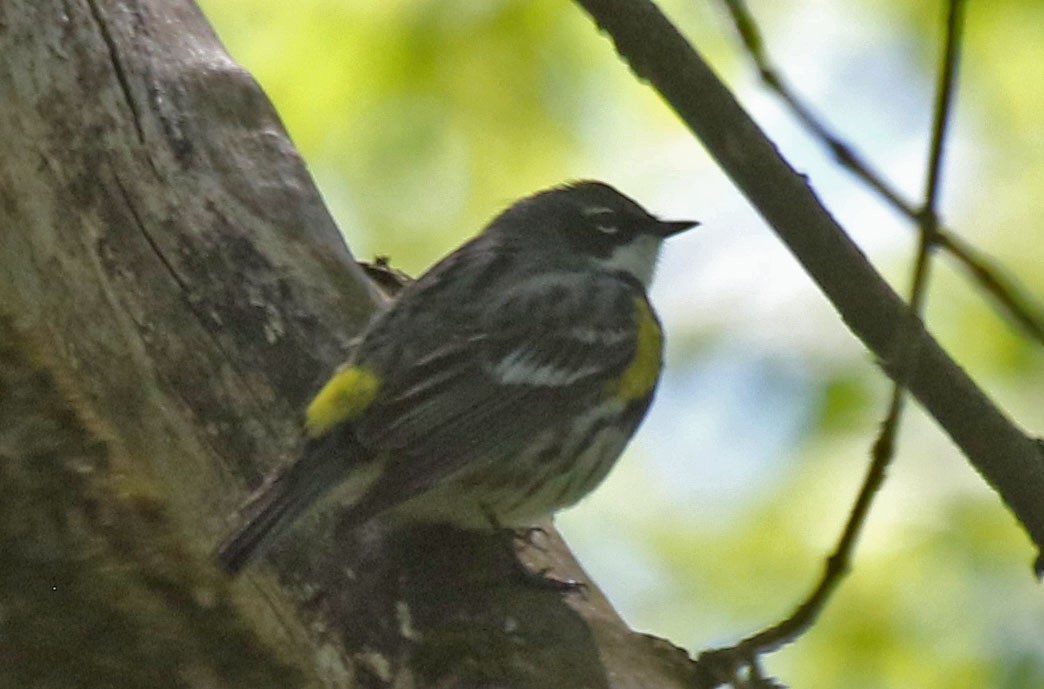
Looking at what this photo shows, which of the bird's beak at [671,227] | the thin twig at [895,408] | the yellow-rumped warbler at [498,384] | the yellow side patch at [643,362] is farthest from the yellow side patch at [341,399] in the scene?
the bird's beak at [671,227]

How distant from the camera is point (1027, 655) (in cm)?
516

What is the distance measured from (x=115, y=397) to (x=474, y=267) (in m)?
1.31

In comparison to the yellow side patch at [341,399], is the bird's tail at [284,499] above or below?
below

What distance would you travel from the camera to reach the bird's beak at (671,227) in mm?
4957

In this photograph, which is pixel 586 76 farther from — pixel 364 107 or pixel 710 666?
pixel 710 666

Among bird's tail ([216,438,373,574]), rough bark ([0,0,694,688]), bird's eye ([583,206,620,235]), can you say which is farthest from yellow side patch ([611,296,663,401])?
bird's tail ([216,438,373,574])

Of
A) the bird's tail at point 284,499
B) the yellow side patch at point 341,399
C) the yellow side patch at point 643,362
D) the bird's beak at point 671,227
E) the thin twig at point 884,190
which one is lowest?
the bird's tail at point 284,499

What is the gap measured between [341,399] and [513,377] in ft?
2.03

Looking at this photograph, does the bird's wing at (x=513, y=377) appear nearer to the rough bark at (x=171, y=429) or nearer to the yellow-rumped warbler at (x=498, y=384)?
the yellow-rumped warbler at (x=498, y=384)

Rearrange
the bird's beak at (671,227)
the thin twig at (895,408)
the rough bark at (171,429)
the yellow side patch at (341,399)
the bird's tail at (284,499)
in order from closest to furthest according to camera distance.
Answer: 1. the thin twig at (895,408)
2. the bird's tail at (284,499)
3. the rough bark at (171,429)
4. the yellow side patch at (341,399)
5. the bird's beak at (671,227)

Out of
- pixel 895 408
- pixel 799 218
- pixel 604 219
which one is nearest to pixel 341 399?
pixel 799 218

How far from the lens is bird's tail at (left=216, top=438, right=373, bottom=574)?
3.21m

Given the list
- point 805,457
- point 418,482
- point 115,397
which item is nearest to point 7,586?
point 115,397

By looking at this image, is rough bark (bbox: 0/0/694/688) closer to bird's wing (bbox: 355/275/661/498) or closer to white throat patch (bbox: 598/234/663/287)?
bird's wing (bbox: 355/275/661/498)
